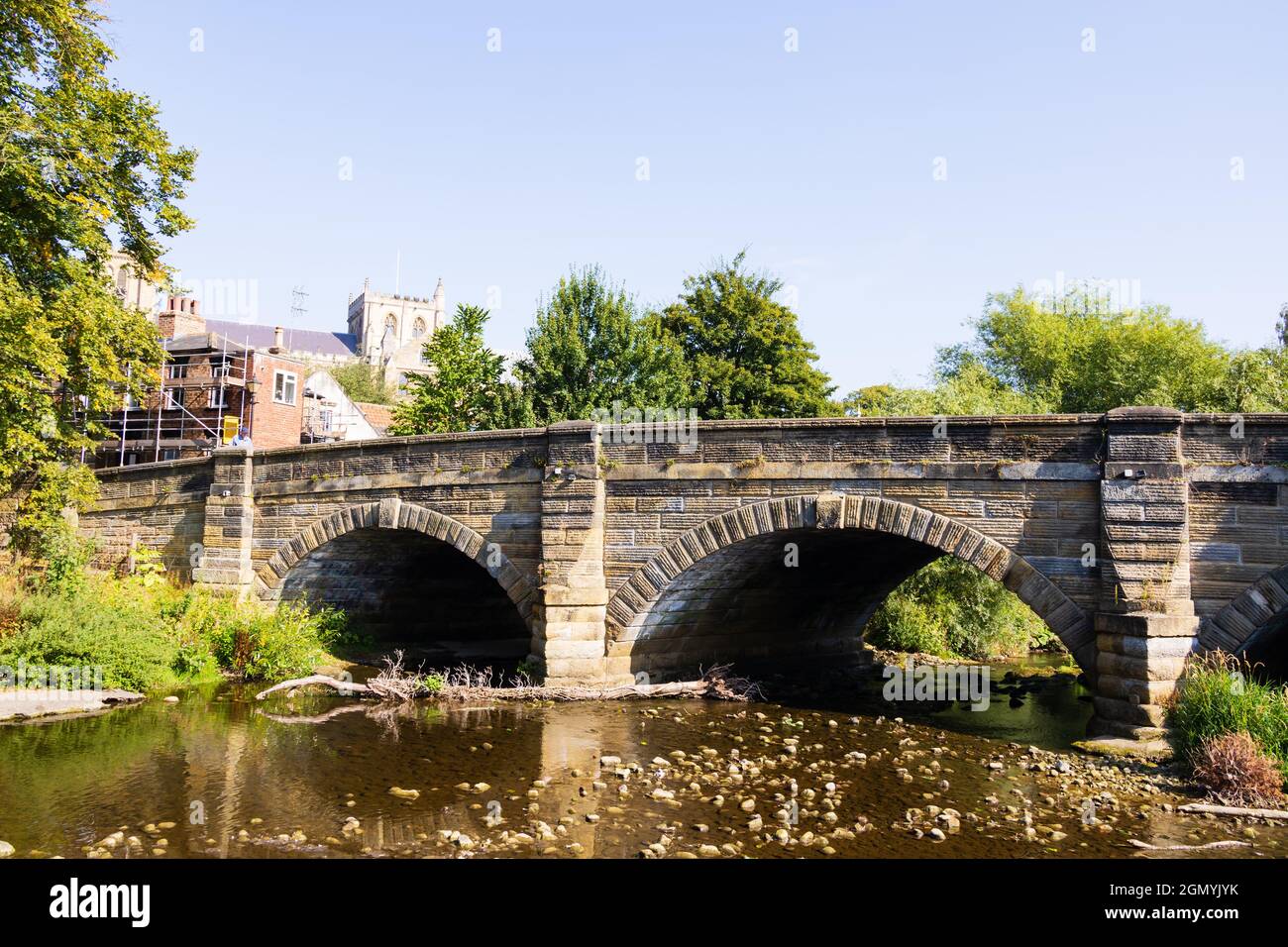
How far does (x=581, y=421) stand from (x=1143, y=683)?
9498mm

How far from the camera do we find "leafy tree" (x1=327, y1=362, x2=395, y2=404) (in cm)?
7538

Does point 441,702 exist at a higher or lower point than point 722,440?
lower

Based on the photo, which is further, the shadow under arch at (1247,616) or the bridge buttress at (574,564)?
the bridge buttress at (574,564)

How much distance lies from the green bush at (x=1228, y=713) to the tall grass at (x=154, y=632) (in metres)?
15.4

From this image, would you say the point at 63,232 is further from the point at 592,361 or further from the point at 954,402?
the point at 954,402

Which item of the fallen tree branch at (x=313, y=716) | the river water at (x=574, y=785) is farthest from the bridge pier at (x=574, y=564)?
the fallen tree branch at (x=313, y=716)

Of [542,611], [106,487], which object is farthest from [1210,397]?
[106,487]

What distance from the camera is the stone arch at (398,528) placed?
16.7m

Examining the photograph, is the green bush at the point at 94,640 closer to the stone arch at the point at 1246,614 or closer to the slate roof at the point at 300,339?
the stone arch at the point at 1246,614

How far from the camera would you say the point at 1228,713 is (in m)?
11.3

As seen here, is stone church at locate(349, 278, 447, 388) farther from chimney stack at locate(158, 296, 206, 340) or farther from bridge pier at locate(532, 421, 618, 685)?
bridge pier at locate(532, 421, 618, 685)

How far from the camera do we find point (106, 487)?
76.7 ft
